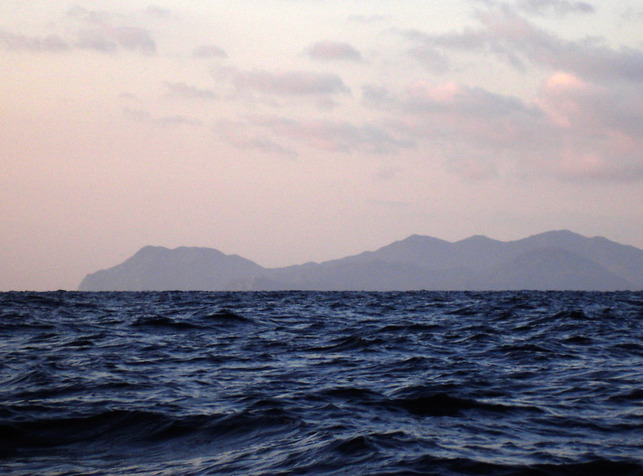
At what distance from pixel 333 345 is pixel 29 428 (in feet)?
41.7

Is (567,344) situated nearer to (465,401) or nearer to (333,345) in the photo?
(333,345)

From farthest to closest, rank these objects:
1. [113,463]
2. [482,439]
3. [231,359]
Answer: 1. [231,359]
2. [482,439]
3. [113,463]

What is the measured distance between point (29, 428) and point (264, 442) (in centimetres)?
438

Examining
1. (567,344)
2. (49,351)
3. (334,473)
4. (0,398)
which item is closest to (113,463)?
(334,473)

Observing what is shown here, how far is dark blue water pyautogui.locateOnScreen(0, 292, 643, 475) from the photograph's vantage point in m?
9.03

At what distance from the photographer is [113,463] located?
9234mm

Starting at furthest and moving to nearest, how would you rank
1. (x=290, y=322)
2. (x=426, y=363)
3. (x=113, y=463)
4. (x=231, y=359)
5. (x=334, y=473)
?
(x=290, y=322)
(x=231, y=359)
(x=426, y=363)
(x=113, y=463)
(x=334, y=473)

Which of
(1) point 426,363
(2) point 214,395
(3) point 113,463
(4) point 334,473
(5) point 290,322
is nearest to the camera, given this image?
(4) point 334,473

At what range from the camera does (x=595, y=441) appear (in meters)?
9.81

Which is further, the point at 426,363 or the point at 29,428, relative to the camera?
the point at 426,363

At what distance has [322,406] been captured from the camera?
12406 mm

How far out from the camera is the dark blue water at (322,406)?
9.03 metres

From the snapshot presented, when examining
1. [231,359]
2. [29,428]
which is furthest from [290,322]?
[29,428]

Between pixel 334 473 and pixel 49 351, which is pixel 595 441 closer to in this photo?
pixel 334 473
